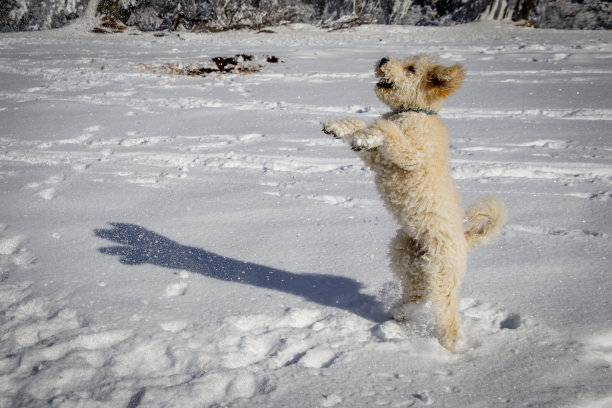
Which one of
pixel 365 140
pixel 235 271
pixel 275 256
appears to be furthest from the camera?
pixel 275 256

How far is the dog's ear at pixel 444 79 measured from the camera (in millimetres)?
1853

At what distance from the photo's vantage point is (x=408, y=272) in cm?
215

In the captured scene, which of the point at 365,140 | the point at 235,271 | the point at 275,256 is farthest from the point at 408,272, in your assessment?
the point at 235,271

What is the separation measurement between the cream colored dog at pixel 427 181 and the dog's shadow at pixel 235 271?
15.8 inches

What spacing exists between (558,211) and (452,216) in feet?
4.99

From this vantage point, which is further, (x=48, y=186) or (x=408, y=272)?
(x=48, y=186)

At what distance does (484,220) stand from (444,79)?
30.0 inches

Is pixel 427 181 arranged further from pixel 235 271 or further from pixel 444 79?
pixel 235 271

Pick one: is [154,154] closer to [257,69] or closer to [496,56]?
[257,69]

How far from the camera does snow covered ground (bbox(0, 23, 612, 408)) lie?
1741mm

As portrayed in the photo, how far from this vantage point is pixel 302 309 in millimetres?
2254

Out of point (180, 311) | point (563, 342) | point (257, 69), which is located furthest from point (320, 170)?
point (257, 69)

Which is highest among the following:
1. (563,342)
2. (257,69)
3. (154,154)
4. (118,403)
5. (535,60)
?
(535,60)

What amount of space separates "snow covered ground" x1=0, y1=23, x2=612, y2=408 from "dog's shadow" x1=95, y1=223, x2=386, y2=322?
0.05 ft
